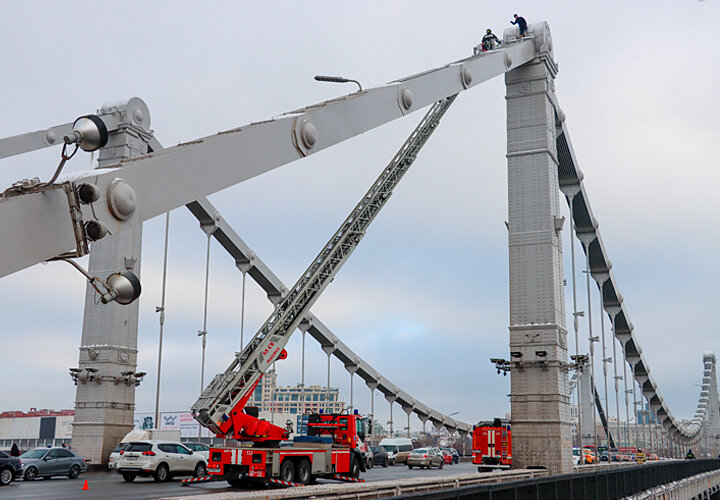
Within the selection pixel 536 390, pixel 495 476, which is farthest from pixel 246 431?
pixel 536 390

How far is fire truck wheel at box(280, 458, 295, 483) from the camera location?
72.6 feet

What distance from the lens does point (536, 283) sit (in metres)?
27.1

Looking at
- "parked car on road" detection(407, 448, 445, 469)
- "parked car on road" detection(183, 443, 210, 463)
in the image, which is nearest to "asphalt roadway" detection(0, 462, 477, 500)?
"parked car on road" detection(183, 443, 210, 463)

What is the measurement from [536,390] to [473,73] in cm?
1125

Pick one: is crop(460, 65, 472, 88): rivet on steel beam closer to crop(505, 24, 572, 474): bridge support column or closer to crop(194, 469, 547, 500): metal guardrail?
crop(505, 24, 572, 474): bridge support column

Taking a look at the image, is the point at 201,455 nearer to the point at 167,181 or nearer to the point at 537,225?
the point at 537,225

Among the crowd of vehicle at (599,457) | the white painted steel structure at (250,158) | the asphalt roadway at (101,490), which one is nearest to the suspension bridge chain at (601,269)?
the white painted steel structure at (250,158)

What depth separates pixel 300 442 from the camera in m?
24.7

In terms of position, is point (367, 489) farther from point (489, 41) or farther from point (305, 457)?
point (489, 41)

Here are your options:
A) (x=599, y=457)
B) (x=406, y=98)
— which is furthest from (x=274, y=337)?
(x=599, y=457)

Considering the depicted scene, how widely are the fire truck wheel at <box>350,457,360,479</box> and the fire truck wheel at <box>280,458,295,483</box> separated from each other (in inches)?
133

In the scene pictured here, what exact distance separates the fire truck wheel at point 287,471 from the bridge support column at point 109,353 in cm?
1032

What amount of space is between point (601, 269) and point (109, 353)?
34556mm

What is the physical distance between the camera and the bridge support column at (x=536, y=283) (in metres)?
26.0
